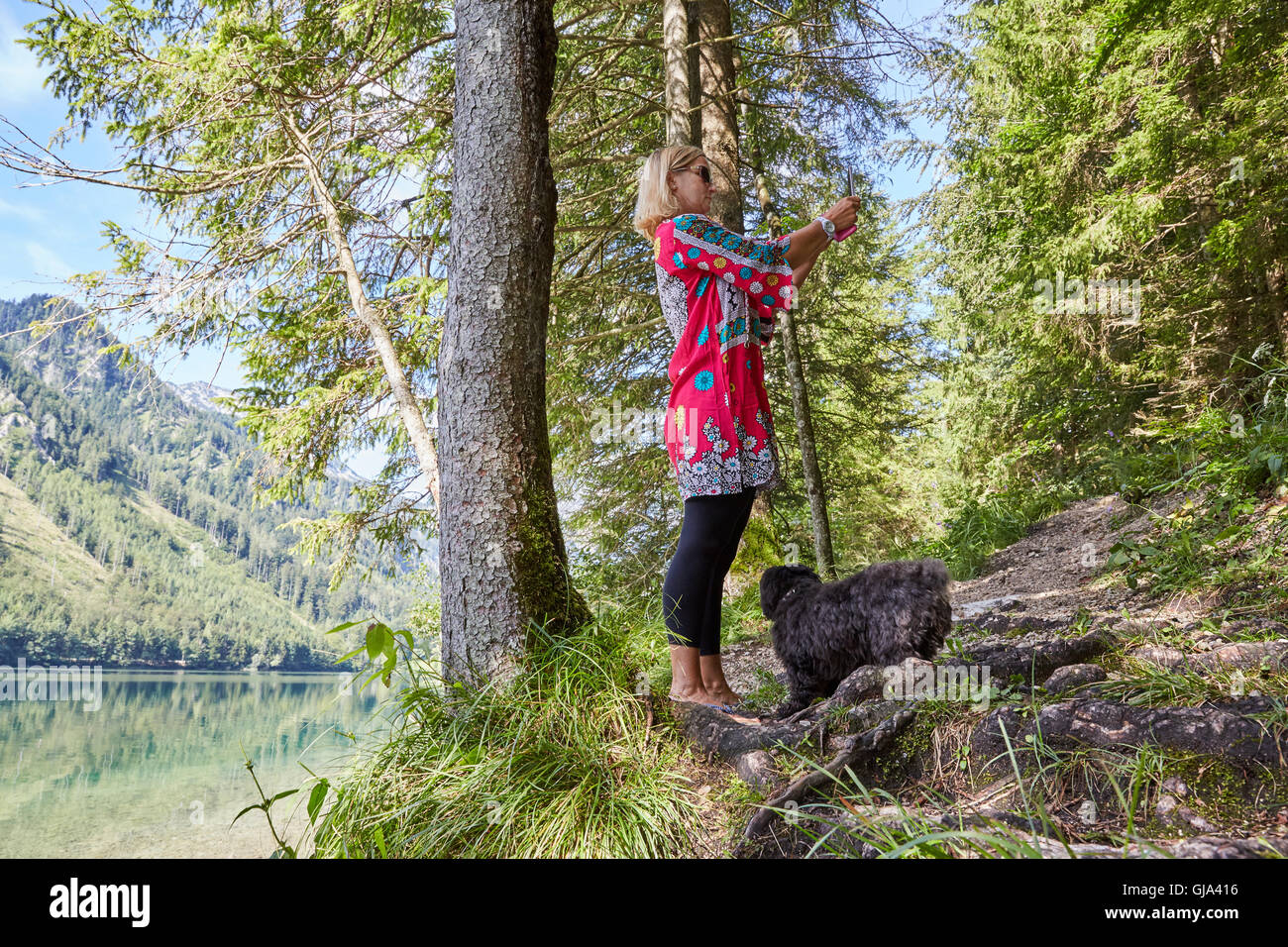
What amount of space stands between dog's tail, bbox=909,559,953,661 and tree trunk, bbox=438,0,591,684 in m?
1.38

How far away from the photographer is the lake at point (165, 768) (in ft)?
8.59

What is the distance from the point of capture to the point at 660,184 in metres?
2.90

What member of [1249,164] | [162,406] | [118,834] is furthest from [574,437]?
[118,834]

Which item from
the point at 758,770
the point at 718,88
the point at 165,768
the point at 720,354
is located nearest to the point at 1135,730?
the point at 758,770

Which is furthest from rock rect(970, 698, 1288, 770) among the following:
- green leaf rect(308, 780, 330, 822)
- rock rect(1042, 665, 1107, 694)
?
green leaf rect(308, 780, 330, 822)

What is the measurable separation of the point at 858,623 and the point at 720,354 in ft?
4.15

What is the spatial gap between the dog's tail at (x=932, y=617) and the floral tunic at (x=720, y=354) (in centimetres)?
74

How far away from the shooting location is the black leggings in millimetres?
2695

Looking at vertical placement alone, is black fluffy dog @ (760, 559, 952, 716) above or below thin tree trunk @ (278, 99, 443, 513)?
below

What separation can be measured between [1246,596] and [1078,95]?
21.9ft

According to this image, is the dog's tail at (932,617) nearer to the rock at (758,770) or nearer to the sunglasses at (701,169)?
the rock at (758,770)

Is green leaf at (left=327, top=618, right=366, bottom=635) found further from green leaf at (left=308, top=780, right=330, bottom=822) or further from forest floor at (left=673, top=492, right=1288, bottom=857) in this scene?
forest floor at (left=673, top=492, right=1288, bottom=857)

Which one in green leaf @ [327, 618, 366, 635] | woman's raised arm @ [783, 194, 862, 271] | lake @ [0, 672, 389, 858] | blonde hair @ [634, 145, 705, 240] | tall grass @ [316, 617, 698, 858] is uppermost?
blonde hair @ [634, 145, 705, 240]

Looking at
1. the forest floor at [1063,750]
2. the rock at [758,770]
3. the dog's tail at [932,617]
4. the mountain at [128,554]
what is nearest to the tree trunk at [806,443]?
the forest floor at [1063,750]
